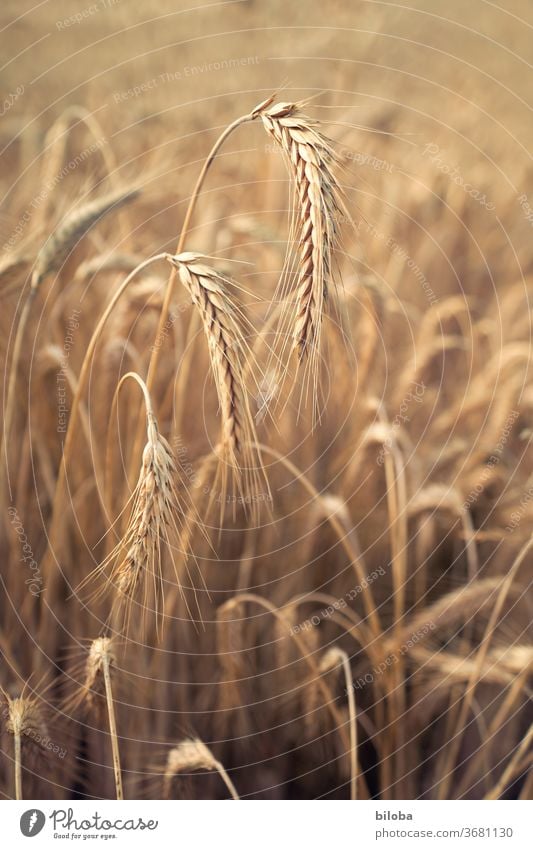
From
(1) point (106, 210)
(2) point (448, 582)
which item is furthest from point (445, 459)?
(1) point (106, 210)

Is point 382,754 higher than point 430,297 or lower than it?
lower

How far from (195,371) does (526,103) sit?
736 mm

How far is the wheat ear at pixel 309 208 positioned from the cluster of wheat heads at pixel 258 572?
183 mm

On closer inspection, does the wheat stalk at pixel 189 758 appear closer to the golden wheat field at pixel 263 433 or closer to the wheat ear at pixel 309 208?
the golden wheat field at pixel 263 433

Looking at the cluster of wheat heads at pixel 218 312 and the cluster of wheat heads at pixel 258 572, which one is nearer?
the cluster of wheat heads at pixel 218 312

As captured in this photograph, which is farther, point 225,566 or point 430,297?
point 430,297

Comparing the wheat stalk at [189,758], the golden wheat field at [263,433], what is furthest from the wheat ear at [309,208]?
the wheat stalk at [189,758]

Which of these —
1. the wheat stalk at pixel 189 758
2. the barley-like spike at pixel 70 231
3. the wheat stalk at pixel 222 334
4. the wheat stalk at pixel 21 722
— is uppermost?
the barley-like spike at pixel 70 231

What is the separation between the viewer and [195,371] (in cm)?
104

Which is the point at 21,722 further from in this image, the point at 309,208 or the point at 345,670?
the point at 309,208
